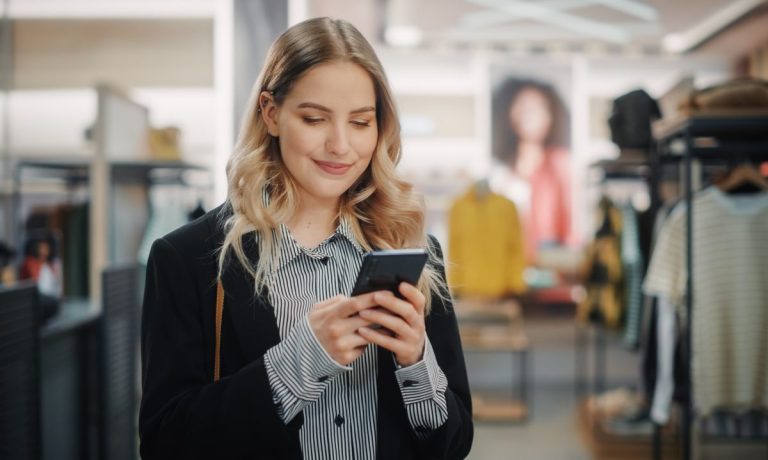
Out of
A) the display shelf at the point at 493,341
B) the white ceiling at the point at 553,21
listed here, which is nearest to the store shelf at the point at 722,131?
the display shelf at the point at 493,341

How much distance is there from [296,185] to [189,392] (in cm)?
38

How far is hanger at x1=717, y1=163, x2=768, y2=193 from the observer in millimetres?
2803

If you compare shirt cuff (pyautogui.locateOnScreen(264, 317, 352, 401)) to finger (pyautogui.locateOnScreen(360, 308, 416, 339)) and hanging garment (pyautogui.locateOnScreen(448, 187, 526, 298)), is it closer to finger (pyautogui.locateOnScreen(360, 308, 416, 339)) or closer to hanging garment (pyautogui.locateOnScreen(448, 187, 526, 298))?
finger (pyautogui.locateOnScreen(360, 308, 416, 339))

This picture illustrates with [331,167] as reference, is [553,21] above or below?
above

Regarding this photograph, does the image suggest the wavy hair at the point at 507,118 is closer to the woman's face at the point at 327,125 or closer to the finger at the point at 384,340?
the woman's face at the point at 327,125

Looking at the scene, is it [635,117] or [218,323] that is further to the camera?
[635,117]

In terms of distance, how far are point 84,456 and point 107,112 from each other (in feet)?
6.48

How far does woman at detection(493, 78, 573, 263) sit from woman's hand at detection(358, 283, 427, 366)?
19.2ft

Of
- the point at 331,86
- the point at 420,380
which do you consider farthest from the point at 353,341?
the point at 331,86

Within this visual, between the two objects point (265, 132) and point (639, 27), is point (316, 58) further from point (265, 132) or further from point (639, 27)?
point (639, 27)

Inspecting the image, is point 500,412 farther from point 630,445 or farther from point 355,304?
point 355,304

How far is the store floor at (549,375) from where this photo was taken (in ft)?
15.7

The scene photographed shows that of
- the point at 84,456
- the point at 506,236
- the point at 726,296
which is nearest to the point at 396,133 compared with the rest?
the point at 726,296

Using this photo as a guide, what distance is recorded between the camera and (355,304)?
3.06ft
